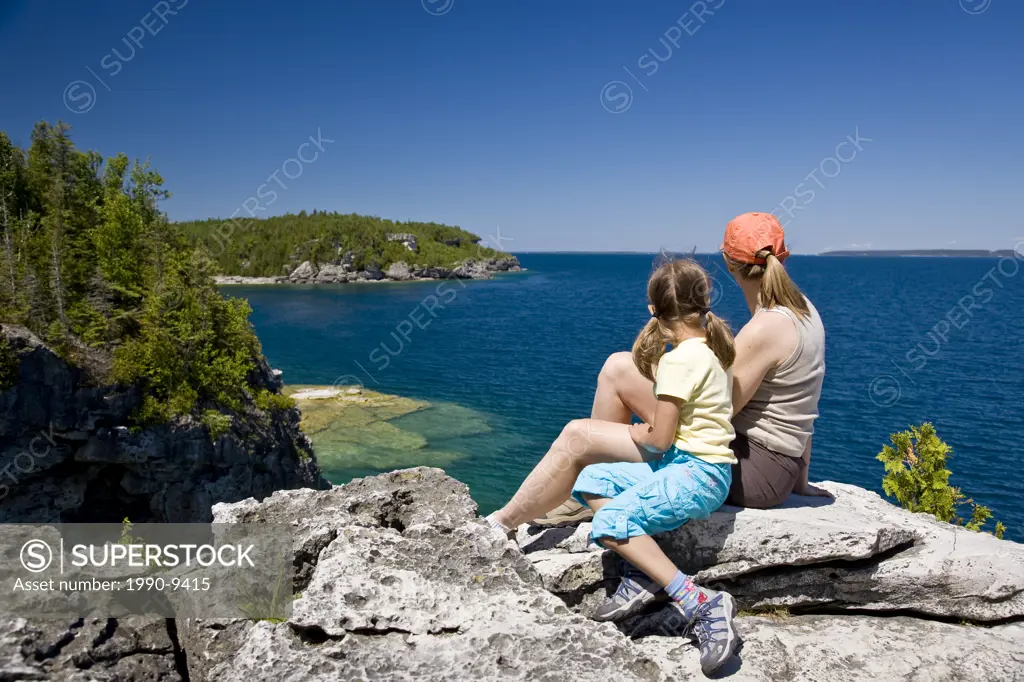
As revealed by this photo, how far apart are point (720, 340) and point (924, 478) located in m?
7.55

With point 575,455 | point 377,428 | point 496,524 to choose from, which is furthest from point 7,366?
point 377,428

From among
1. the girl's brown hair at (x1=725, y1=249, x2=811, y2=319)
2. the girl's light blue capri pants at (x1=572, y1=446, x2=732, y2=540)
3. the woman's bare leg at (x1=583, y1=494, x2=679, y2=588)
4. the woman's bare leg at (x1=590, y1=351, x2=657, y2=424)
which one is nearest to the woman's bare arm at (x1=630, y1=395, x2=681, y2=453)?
→ the girl's light blue capri pants at (x1=572, y1=446, x2=732, y2=540)

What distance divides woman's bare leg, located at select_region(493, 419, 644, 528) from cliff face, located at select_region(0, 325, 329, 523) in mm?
18411

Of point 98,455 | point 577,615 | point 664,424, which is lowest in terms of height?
point 98,455

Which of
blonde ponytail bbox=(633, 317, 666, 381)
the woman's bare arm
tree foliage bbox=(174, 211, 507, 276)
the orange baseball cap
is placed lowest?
the woman's bare arm

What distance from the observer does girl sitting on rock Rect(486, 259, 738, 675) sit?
15.5ft

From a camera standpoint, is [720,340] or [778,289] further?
[778,289]

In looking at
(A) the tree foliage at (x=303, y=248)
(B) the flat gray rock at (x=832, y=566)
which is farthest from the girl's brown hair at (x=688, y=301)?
(A) the tree foliage at (x=303, y=248)

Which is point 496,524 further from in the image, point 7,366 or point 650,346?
point 7,366

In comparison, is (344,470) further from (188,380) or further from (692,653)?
(692,653)

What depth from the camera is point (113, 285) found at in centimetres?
2245

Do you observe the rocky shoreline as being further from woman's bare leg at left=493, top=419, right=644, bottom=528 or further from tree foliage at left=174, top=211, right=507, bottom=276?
woman's bare leg at left=493, top=419, right=644, bottom=528

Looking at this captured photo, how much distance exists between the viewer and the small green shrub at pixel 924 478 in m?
9.89

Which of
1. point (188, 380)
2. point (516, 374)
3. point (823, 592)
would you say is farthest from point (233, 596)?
point (516, 374)
